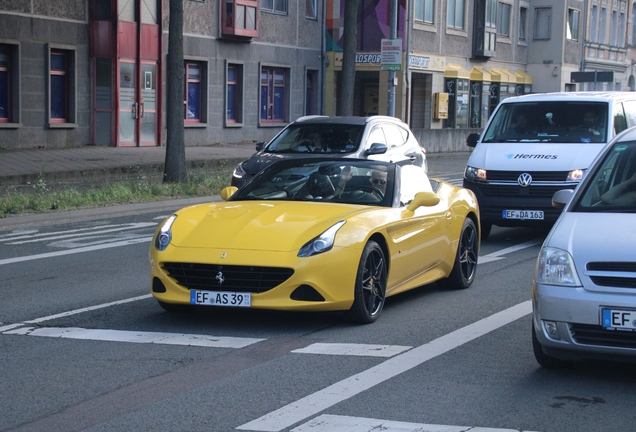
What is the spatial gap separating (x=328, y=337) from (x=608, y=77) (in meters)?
25.7

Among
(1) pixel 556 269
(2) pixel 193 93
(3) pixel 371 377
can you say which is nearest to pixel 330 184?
(3) pixel 371 377

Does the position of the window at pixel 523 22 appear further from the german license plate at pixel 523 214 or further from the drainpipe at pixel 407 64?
the german license plate at pixel 523 214

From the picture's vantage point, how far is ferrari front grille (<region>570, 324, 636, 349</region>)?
603 centimetres

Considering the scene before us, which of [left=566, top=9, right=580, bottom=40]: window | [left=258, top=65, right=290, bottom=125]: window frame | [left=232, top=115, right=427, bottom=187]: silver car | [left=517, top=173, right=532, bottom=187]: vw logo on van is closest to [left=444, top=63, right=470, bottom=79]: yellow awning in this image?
[left=258, top=65, right=290, bottom=125]: window frame

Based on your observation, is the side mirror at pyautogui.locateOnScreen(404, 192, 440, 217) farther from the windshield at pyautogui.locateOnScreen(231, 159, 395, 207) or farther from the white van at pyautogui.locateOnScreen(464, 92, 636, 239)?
the white van at pyautogui.locateOnScreen(464, 92, 636, 239)

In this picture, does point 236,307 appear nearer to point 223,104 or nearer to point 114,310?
point 114,310

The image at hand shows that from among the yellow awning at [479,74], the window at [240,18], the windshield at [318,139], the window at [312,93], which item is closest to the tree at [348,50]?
the window at [240,18]

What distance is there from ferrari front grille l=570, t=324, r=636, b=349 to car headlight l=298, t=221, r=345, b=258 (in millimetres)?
2247

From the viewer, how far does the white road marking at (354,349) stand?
23.5ft

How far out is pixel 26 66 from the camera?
98.0ft

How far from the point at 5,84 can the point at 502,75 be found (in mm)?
32923

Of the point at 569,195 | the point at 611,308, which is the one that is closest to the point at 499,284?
the point at 569,195

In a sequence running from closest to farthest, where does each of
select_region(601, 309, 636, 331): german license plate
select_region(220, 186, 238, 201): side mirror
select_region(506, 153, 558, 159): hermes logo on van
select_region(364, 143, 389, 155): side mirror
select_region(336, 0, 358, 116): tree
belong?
select_region(601, 309, 636, 331): german license plate
select_region(220, 186, 238, 201): side mirror
select_region(506, 153, 558, 159): hermes logo on van
select_region(364, 143, 389, 155): side mirror
select_region(336, 0, 358, 116): tree

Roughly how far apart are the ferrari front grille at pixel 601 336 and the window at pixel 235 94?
33.0 metres
